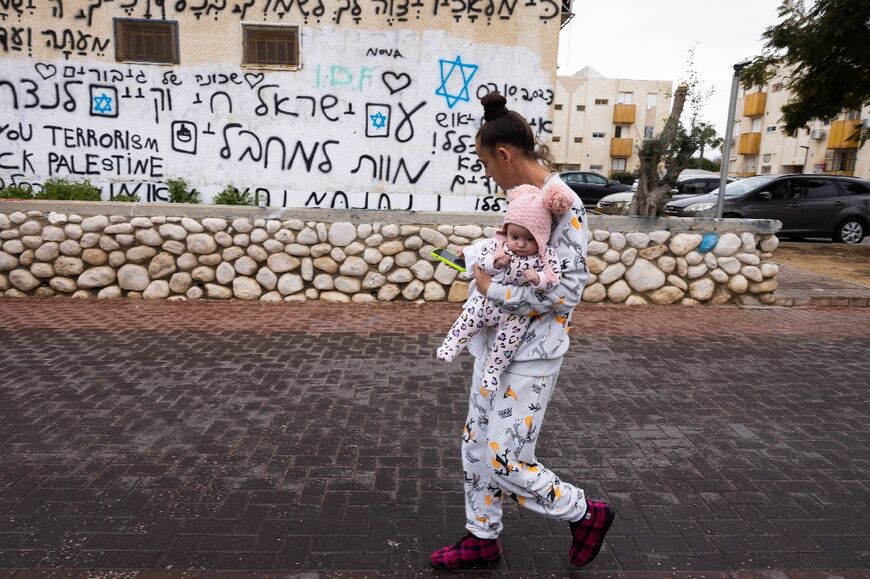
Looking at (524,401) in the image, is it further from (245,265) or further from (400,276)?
(245,265)

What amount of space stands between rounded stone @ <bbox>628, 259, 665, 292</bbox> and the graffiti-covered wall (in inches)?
83.4

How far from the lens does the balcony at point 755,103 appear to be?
47.2m

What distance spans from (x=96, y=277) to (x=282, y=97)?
10.4ft

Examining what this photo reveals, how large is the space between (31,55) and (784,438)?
9.05 m

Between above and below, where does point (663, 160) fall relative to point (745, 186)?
above

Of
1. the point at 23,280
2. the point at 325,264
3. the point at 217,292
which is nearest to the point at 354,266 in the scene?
the point at 325,264

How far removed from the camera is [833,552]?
9.12 feet

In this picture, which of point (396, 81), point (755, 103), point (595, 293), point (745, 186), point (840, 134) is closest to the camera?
point (595, 293)

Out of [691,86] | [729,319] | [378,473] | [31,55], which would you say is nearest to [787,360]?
[729,319]

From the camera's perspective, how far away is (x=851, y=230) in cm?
1373

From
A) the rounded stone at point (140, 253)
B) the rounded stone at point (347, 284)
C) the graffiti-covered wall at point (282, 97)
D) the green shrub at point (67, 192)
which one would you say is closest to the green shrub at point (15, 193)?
the green shrub at point (67, 192)

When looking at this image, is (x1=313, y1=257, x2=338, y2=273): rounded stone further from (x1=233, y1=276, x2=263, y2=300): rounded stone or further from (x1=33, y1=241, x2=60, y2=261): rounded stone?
(x1=33, y1=241, x2=60, y2=261): rounded stone

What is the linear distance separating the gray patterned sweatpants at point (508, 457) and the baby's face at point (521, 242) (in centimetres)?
51

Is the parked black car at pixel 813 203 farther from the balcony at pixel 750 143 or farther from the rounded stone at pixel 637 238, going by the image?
the balcony at pixel 750 143
